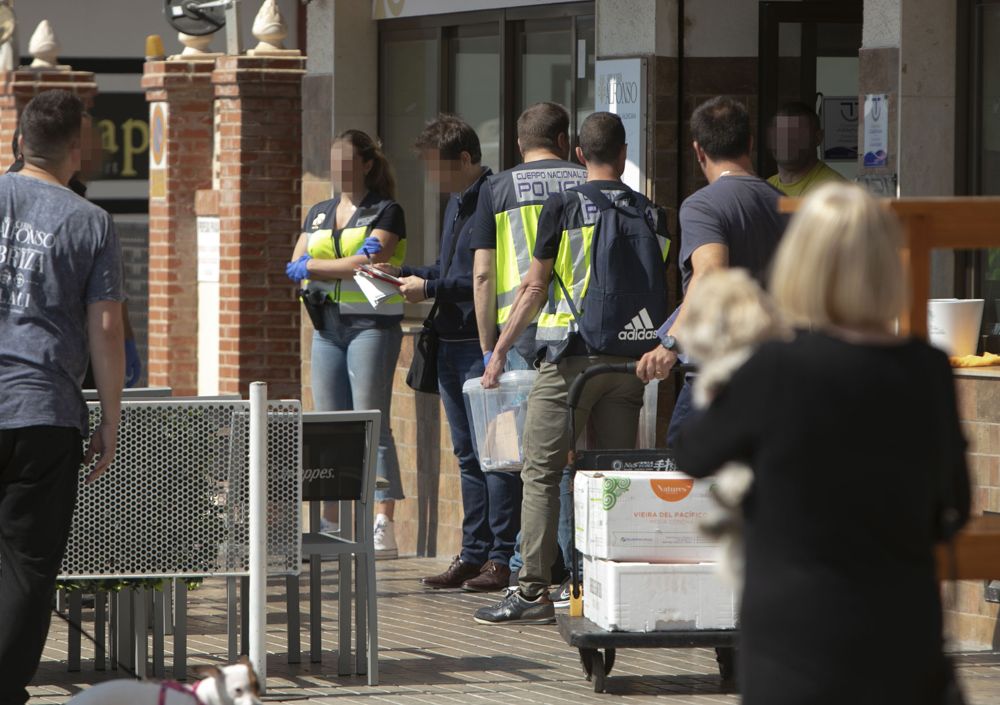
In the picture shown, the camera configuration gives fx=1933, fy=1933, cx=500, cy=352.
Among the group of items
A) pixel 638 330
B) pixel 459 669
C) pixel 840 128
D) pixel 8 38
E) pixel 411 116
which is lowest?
pixel 459 669

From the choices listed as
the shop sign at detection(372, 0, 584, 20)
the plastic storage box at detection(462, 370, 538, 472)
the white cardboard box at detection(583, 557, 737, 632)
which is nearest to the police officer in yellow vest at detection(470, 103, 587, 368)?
the plastic storage box at detection(462, 370, 538, 472)

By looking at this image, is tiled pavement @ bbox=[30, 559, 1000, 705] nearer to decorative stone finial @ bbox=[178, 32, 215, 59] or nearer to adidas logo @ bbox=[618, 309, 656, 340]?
adidas logo @ bbox=[618, 309, 656, 340]

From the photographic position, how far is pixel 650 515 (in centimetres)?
676

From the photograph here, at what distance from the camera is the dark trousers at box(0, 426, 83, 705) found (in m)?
6.00

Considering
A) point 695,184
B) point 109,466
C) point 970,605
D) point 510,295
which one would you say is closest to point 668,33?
point 695,184

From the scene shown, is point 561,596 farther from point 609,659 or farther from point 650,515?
point 650,515

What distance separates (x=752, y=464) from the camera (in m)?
3.65

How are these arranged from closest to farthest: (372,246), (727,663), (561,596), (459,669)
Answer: (727,663) < (459,669) < (561,596) < (372,246)

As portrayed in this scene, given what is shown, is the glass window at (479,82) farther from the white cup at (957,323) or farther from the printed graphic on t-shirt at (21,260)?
the printed graphic on t-shirt at (21,260)

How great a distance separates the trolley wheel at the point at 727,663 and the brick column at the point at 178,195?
7.50 meters

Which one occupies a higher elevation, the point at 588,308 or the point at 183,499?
the point at 588,308

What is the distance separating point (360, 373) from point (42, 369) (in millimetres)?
4210

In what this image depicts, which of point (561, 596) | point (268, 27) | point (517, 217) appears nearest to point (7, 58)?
point (268, 27)

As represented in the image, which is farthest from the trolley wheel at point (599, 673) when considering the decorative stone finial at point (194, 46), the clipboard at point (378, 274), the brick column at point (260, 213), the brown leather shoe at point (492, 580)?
the decorative stone finial at point (194, 46)
